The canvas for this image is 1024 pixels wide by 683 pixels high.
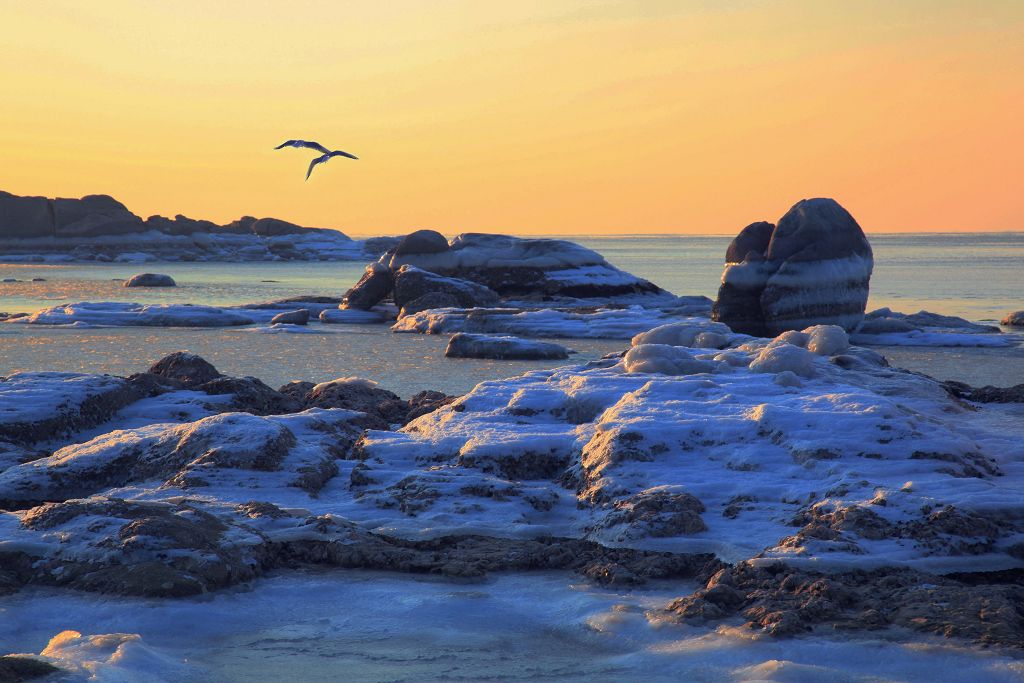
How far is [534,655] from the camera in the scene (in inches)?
173

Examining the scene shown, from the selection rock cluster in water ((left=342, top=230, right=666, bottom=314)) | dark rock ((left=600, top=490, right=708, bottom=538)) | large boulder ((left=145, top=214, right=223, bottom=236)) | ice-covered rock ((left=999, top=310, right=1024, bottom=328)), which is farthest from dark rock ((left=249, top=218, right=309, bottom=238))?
dark rock ((left=600, top=490, right=708, bottom=538))

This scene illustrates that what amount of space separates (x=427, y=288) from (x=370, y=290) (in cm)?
190

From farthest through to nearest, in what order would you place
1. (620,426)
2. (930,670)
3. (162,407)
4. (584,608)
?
(162,407) < (620,426) < (584,608) < (930,670)

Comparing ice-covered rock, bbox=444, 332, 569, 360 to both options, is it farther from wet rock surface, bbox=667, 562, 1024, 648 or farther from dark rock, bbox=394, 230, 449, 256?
dark rock, bbox=394, 230, 449, 256

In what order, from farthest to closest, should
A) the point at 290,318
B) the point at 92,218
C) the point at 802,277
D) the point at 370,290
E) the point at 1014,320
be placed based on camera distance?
the point at 92,218 → the point at 370,290 → the point at 290,318 → the point at 1014,320 → the point at 802,277

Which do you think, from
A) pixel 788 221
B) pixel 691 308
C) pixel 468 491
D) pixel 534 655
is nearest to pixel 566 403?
pixel 468 491

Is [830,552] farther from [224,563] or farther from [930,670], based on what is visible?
[224,563]

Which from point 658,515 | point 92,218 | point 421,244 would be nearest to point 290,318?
point 421,244

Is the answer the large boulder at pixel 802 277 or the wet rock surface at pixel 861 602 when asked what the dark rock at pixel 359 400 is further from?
the large boulder at pixel 802 277

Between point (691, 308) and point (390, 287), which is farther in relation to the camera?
point (390, 287)

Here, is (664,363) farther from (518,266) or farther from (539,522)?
(518,266)

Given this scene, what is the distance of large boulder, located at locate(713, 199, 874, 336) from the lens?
1927 cm

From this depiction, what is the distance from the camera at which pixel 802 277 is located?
19.2m

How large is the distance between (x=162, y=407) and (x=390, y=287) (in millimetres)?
19570
